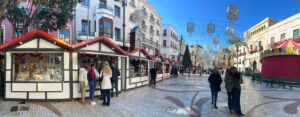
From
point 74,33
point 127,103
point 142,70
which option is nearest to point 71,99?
point 127,103

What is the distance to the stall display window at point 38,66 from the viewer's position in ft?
35.3

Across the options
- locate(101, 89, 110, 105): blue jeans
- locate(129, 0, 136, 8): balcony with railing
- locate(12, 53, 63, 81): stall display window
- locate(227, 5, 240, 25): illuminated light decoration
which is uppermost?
locate(129, 0, 136, 8): balcony with railing

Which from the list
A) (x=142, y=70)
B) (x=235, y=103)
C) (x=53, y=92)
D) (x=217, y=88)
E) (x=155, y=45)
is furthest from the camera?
(x=155, y=45)

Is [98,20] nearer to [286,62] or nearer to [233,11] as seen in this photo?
[233,11]

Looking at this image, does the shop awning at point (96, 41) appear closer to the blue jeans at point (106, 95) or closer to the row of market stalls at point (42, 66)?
the row of market stalls at point (42, 66)

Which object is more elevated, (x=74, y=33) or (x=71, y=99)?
(x=74, y=33)

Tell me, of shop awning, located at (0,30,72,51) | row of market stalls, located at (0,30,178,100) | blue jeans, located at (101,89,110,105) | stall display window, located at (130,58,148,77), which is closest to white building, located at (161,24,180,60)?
stall display window, located at (130,58,148,77)

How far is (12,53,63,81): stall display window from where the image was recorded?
10.8 metres

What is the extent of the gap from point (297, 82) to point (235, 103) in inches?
529

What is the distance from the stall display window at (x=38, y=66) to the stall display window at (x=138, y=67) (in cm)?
562

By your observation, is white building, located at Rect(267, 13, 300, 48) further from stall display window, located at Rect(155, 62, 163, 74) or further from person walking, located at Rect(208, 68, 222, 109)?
person walking, located at Rect(208, 68, 222, 109)

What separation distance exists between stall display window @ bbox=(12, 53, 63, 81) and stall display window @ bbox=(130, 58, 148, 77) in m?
5.62

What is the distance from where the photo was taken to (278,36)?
40.4m

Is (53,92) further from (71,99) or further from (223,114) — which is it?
(223,114)
